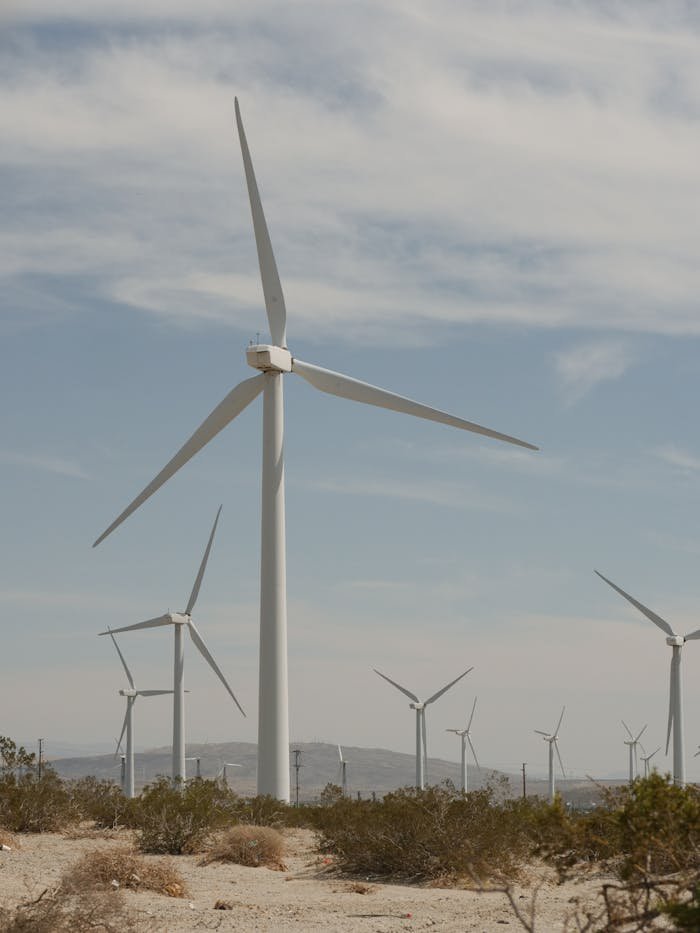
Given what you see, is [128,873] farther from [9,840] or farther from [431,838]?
[9,840]

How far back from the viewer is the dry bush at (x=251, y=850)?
28.1 m

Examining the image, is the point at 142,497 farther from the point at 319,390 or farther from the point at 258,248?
the point at 258,248

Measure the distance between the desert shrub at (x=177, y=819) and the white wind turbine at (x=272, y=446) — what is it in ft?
27.2

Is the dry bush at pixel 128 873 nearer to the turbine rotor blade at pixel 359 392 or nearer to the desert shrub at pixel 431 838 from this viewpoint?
the desert shrub at pixel 431 838

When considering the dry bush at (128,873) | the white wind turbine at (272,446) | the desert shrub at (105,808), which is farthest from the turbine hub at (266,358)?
the dry bush at (128,873)

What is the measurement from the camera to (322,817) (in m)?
31.7

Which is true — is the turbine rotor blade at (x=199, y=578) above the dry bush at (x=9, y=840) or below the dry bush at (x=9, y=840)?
above

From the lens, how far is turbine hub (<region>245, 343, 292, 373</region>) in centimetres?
4603

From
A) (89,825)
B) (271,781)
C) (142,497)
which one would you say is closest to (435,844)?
(89,825)

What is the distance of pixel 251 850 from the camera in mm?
28344

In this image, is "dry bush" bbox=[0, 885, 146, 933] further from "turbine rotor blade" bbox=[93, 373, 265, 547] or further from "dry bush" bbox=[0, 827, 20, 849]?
"turbine rotor blade" bbox=[93, 373, 265, 547]

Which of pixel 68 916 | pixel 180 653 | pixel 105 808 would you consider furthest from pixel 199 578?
pixel 68 916

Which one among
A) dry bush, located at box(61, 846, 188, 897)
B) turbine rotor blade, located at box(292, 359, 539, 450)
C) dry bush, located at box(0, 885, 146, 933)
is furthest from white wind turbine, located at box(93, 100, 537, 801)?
dry bush, located at box(0, 885, 146, 933)

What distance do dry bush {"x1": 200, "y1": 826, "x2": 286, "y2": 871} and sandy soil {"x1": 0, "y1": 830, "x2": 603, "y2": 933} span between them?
439mm
